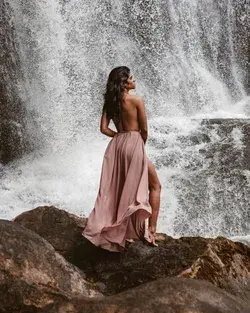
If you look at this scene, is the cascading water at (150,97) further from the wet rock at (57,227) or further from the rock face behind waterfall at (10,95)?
the wet rock at (57,227)

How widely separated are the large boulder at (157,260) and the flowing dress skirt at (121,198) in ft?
0.48

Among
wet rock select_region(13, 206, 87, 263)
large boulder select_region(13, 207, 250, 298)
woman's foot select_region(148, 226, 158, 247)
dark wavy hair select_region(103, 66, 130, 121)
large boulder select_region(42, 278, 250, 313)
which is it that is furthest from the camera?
wet rock select_region(13, 206, 87, 263)

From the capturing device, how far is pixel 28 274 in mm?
3322

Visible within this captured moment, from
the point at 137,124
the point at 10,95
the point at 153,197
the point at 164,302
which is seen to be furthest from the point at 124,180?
the point at 10,95

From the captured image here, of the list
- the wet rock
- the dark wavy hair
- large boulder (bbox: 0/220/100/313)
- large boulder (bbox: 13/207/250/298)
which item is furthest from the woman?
large boulder (bbox: 0/220/100/313)

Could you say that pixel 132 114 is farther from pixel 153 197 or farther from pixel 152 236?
pixel 152 236

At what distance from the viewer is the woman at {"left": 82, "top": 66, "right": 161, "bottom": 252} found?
469 centimetres

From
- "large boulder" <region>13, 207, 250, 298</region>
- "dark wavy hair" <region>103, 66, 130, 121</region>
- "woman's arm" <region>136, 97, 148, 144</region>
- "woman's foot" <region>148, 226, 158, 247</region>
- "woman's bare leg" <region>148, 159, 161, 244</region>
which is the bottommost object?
"large boulder" <region>13, 207, 250, 298</region>

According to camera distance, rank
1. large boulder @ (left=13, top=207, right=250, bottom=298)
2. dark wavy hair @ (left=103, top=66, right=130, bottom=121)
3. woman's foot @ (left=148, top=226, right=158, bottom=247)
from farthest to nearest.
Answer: woman's foot @ (left=148, top=226, right=158, bottom=247) → dark wavy hair @ (left=103, top=66, right=130, bottom=121) → large boulder @ (left=13, top=207, right=250, bottom=298)

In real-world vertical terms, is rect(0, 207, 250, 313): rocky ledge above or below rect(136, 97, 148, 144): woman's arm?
below

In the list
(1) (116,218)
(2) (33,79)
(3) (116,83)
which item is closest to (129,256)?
(1) (116,218)

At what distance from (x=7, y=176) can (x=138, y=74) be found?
5.66m

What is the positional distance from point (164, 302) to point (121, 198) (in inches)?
84.3

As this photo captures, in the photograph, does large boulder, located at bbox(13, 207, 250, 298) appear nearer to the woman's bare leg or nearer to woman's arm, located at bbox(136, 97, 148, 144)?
the woman's bare leg
